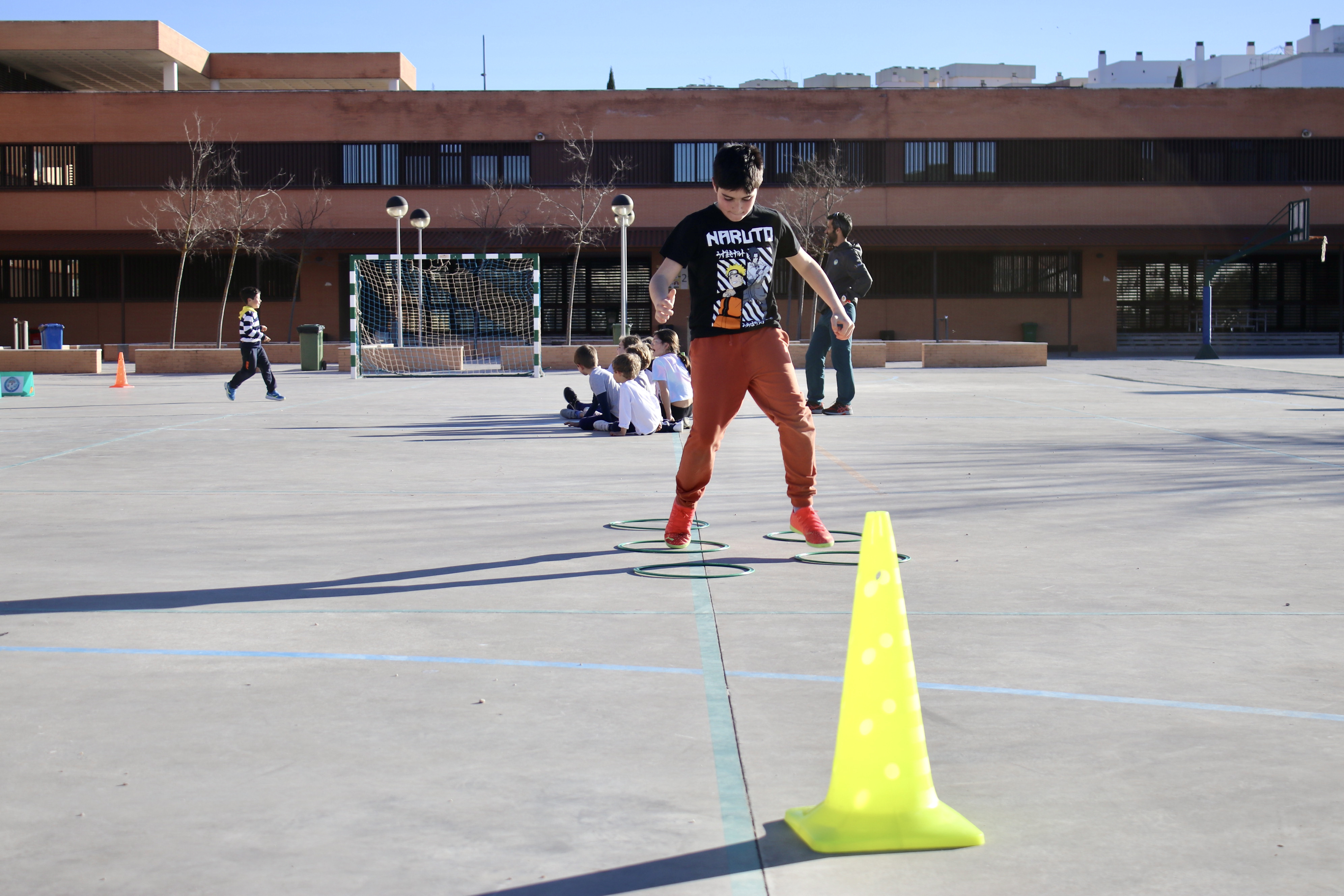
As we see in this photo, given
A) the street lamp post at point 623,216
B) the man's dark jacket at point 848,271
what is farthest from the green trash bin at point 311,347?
the man's dark jacket at point 848,271

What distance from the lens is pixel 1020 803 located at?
10.1 feet

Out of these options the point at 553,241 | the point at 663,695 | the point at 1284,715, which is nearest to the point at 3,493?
the point at 663,695

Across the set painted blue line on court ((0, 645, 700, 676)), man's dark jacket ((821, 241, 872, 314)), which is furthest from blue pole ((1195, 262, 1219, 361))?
painted blue line on court ((0, 645, 700, 676))

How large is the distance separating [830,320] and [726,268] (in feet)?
21.7

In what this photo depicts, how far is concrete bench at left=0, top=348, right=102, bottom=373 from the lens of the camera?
3048cm

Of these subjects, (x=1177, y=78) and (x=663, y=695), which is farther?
(x=1177, y=78)

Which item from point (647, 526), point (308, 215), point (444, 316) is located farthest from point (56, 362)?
point (647, 526)

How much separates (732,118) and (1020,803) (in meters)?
42.9

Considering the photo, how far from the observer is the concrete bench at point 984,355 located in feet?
104

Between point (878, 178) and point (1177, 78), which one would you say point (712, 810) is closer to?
point (878, 178)

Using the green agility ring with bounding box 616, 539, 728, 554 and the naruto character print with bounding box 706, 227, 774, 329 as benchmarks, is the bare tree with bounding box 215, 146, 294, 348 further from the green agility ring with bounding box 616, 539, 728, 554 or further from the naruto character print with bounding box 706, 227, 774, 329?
the naruto character print with bounding box 706, 227, 774, 329

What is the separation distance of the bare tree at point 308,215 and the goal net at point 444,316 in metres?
5.12

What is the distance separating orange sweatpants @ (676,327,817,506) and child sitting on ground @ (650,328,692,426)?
632 centimetres

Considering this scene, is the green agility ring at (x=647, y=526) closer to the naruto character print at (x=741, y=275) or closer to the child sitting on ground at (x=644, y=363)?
the naruto character print at (x=741, y=275)
